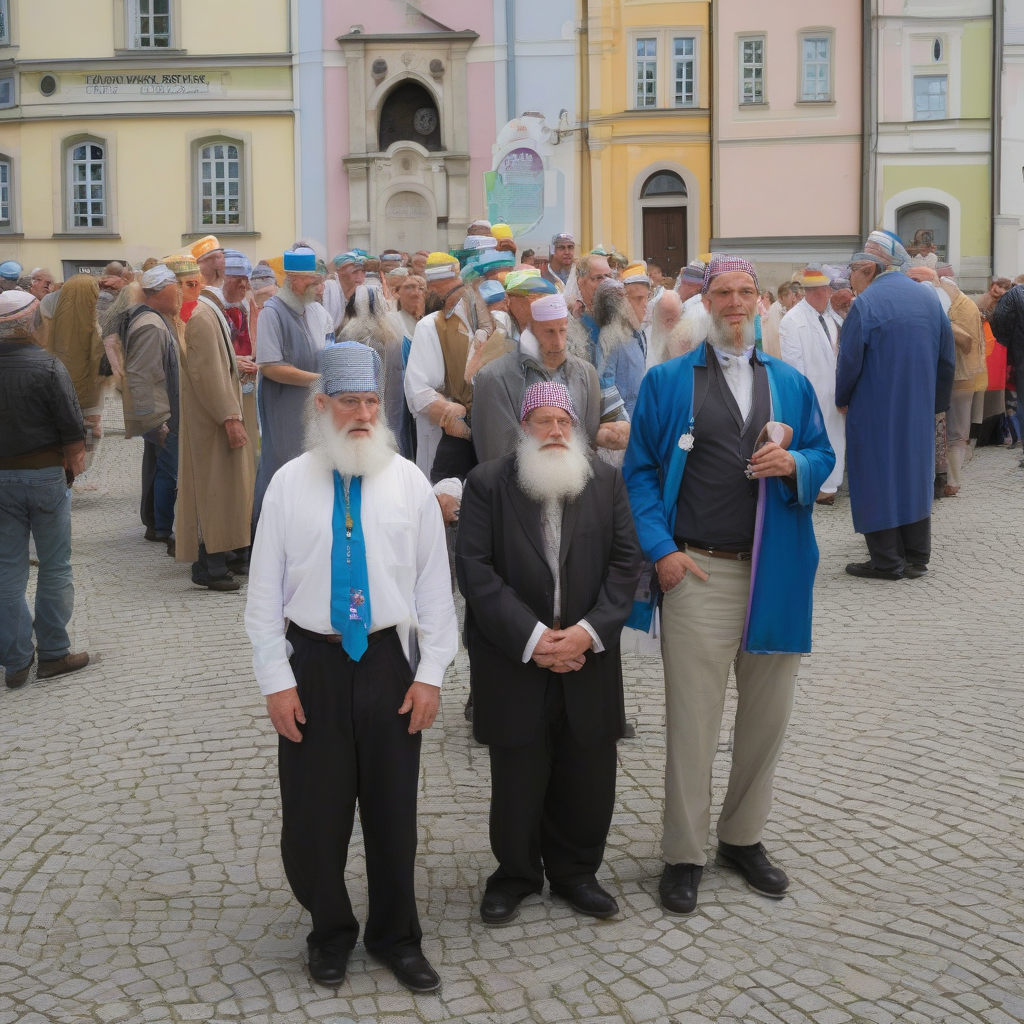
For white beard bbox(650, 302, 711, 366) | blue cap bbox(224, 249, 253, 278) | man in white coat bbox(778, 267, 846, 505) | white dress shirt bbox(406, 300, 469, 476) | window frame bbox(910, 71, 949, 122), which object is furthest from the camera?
window frame bbox(910, 71, 949, 122)

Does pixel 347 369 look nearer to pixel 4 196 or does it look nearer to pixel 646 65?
pixel 646 65

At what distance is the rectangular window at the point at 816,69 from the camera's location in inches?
1325

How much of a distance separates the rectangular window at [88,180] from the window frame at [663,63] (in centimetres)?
1230

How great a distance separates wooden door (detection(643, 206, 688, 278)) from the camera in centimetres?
Result: 3434

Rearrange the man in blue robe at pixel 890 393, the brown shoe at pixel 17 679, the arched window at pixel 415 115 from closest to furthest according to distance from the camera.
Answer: the brown shoe at pixel 17 679 → the man in blue robe at pixel 890 393 → the arched window at pixel 415 115

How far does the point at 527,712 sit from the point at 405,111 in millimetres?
31438

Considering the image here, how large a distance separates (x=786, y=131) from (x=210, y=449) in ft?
88.0

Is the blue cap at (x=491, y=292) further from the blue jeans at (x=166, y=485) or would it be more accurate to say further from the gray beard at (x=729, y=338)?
the blue jeans at (x=166, y=485)

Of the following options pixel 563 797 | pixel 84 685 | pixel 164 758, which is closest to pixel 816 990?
pixel 563 797

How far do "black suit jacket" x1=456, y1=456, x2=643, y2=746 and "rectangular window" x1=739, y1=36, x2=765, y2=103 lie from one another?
3085 centimetres

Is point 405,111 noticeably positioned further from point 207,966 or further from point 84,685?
point 207,966

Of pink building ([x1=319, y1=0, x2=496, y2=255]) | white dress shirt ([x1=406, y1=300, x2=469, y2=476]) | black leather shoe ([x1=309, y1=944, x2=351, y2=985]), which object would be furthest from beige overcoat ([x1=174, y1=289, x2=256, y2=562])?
pink building ([x1=319, y1=0, x2=496, y2=255])

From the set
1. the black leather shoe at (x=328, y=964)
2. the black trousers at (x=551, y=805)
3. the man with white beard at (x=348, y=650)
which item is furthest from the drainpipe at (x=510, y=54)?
the black leather shoe at (x=328, y=964)

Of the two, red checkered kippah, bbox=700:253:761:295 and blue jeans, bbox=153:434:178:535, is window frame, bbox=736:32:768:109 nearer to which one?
blue jeans, bbox=153:434:178:535
